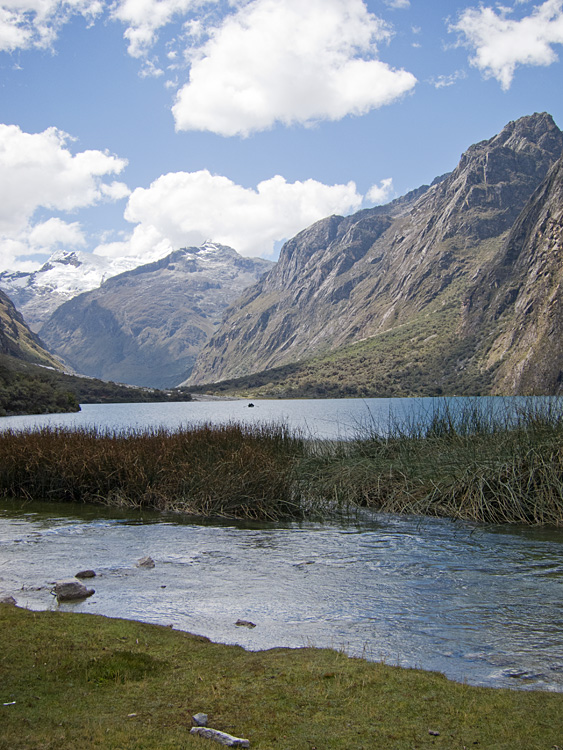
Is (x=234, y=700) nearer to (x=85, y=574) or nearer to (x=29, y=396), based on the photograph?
(x=85, y=574)

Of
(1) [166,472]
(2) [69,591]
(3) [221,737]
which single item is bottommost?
(2) [69,591]

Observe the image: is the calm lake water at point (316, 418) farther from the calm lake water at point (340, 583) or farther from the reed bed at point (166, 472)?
the calm lake water at point (340, 583)

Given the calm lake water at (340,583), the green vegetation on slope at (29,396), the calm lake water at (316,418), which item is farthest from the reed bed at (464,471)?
the green vegetation on slope at (29,396)

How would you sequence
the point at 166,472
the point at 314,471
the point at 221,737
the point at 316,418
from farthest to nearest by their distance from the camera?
1. the point at 316,418
2. the point at 314,471
3. the point at 166,472
4. the point at 221,737

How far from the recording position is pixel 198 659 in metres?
7.24

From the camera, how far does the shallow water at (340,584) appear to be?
8281 mm

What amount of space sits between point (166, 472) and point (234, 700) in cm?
1509

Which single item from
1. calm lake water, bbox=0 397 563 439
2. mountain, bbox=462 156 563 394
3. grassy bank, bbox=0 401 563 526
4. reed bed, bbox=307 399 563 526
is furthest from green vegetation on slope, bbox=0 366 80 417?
mountain, bbox=462 156 563 394

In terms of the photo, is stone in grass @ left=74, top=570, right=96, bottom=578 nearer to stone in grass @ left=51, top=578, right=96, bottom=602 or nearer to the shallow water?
the shallow water

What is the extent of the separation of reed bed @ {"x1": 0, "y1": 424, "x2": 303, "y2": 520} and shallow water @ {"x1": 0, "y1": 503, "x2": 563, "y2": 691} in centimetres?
155

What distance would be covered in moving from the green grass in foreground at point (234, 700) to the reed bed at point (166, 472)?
11.0m

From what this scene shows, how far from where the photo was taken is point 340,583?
11.4 metres

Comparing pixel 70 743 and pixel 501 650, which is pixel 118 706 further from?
pixel 501 650

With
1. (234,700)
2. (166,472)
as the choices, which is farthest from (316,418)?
(234,700)
